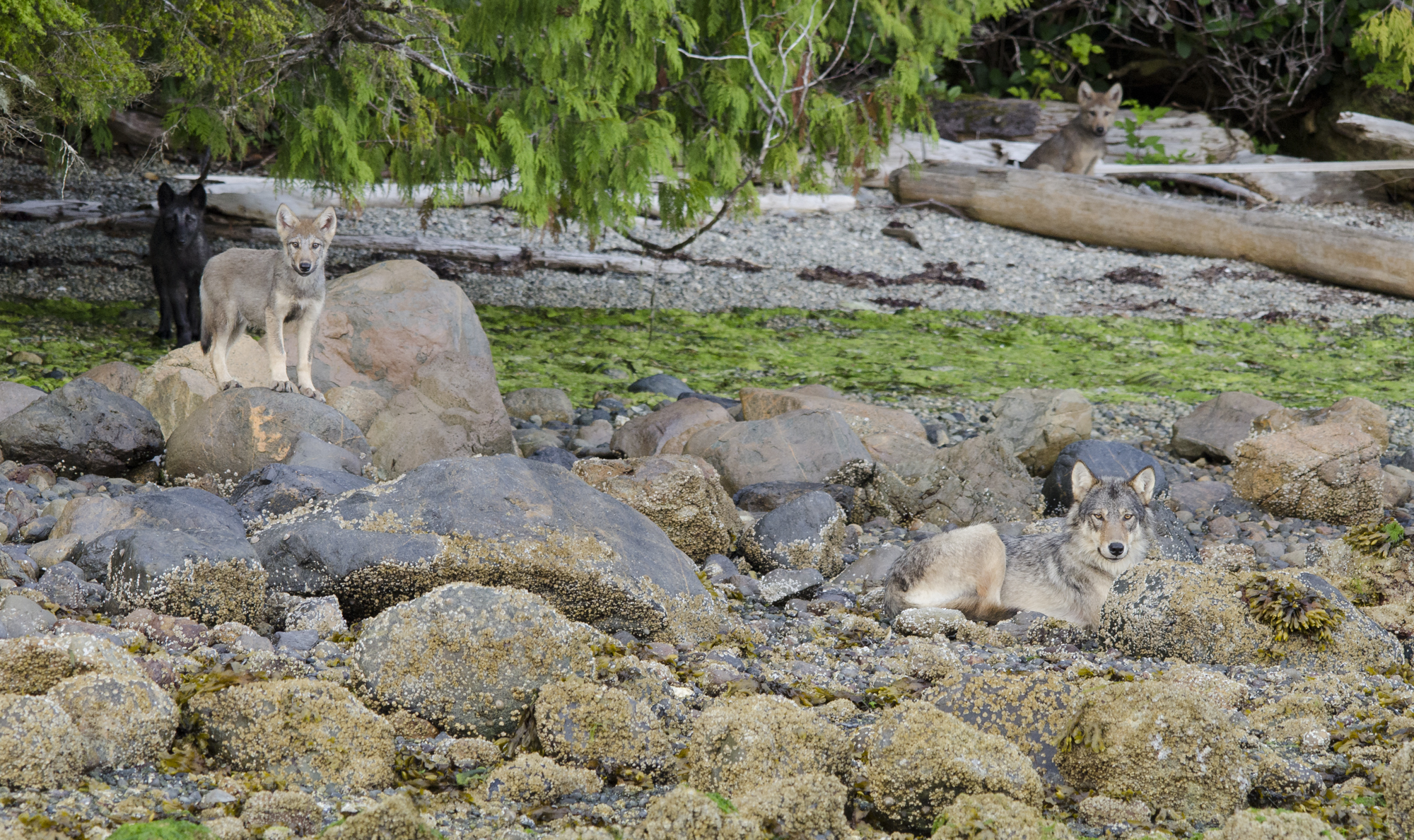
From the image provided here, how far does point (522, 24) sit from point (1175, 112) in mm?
16229

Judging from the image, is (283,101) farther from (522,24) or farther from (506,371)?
(506,371)

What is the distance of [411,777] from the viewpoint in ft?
12.3

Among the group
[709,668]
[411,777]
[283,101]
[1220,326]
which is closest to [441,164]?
[283,101]

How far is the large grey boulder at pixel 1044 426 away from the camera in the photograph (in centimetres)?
873

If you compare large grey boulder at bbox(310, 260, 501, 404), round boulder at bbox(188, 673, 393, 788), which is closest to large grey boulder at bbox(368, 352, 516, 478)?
large grey boulder at bbox(310, 260, 501, 404)

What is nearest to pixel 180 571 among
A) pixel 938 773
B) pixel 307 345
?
pixel 938 773

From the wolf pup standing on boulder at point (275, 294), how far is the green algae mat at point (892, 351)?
2360mm

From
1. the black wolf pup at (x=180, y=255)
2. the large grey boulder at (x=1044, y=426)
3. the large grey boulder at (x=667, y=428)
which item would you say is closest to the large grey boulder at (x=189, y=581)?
the large grey boulder at (x=667, y=428)

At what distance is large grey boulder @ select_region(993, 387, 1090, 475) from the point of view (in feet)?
28.6

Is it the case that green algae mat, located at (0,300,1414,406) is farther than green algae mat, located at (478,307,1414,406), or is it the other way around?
green algae mat, located at (478,307,1414,406)

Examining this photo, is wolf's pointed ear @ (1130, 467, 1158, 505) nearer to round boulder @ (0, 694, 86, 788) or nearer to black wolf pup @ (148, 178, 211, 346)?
round boulder @ (0, 694, 86, 788)

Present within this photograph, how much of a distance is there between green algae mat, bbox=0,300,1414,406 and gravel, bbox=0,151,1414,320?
1.97ft

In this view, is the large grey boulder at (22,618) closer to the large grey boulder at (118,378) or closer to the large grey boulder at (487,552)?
the large grey boulder at (487,552)

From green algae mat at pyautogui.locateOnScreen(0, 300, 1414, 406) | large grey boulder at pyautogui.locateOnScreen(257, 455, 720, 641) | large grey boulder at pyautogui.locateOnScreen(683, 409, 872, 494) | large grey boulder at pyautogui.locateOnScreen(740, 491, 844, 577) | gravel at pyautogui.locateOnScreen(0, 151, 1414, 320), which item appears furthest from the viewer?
gravel at pyautogui.locateOnScreen(0, 151, 1414, 320)
